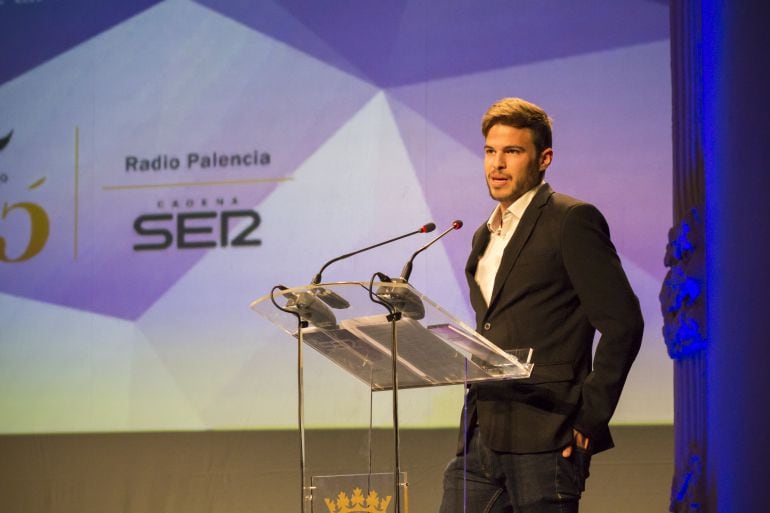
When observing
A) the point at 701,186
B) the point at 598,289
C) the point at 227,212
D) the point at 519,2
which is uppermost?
the point at 519,2

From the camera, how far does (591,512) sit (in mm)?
4363

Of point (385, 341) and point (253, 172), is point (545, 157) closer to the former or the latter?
point (385, 341)

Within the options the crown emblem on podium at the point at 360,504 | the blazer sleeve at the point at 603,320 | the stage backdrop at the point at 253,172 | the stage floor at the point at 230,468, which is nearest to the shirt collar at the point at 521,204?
the blazer sleeve at the point at 603,320

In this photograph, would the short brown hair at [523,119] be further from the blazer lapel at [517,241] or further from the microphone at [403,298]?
the microphone at [403,298]

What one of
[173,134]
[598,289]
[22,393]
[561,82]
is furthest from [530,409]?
[22,393]

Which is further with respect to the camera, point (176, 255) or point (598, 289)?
point (176, 255)

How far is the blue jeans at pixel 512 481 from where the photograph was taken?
2443 millimetres

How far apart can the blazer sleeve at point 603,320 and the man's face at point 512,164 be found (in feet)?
0.91

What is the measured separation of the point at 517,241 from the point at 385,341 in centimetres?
45

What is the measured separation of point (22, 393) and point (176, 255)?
1093 mm

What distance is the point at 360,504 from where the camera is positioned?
7.88 ft

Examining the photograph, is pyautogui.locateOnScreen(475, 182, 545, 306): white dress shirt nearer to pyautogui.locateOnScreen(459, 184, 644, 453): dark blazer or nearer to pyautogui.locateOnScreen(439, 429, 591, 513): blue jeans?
pyautogui.locateOnScreen(459, 184, 644, 453): dark blazer

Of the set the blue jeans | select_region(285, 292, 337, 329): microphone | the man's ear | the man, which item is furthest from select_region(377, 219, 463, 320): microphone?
the man's ear

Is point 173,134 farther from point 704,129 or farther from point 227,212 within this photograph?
point 704,129
